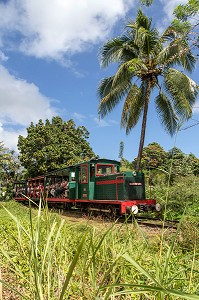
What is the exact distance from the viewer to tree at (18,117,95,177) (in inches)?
1256

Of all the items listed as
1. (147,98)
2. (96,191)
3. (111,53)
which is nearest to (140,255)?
(96,191)

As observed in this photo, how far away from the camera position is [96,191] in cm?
1350

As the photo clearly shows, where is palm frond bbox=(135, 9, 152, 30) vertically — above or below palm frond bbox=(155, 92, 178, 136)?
above

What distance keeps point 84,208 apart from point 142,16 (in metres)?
10.8

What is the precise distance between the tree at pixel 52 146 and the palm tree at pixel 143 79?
15465 mm

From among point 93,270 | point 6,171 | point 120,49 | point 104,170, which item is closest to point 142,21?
point 120,49

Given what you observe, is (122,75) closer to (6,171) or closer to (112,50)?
(112,50)

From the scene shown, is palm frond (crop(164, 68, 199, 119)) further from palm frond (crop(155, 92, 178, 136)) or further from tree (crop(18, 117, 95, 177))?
tree (crop(18, 117, 95, 177))

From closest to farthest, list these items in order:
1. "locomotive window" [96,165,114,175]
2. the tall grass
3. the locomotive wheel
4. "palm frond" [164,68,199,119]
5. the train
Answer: the tall grass
the train
the locomotive wheel
"locomotive window" [96,165,114,175]
"palm frond" [164,68,199,119]

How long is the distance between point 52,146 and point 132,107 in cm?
1731

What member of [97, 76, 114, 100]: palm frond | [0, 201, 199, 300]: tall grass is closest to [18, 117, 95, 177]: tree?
[97, 76, 114, 100]: palm frond

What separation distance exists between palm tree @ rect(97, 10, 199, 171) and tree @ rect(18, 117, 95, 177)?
1547cm

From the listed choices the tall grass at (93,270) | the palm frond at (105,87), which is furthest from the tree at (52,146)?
the tall grass at (93,270)

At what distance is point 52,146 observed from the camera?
3259 cm
